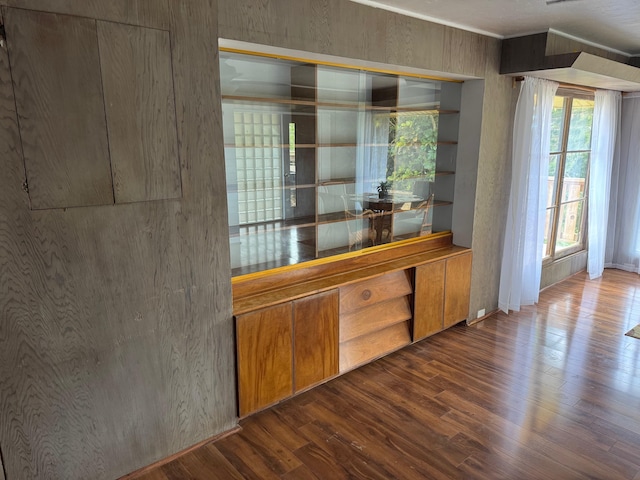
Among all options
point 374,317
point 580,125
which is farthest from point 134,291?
point 580,125

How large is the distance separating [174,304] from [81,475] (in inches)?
35.6

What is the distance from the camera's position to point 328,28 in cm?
260

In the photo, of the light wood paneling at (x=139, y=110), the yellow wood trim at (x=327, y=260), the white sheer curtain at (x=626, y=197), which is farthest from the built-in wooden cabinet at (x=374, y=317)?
the white sheer curtain at (x=626, y=197)

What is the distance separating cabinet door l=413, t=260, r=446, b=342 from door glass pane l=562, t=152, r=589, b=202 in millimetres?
2546

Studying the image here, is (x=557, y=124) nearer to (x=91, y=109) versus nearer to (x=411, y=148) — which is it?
(x=411, y=148)

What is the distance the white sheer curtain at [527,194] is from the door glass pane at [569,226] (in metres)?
1.21

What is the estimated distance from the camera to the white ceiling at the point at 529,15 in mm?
2824

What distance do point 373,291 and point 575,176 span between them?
140 inches

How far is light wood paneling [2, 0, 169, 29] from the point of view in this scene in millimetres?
1705

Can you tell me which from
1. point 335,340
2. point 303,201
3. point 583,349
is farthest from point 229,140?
point 583,349

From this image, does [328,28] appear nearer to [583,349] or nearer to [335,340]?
[335,340]

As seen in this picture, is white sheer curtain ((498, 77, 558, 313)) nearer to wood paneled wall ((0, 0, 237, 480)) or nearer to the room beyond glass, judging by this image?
the room beyond glass

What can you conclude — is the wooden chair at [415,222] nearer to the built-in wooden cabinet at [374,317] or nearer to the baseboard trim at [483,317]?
the built-in wooden cabinet at [374,317]

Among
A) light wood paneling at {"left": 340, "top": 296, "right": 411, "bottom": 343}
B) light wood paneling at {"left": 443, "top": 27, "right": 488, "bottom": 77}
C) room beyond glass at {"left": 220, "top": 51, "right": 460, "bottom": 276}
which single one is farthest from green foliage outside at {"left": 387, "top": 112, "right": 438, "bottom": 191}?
light wood paneling at {"left": 340, "top": 296, "right": 411, "bottom": 343}
